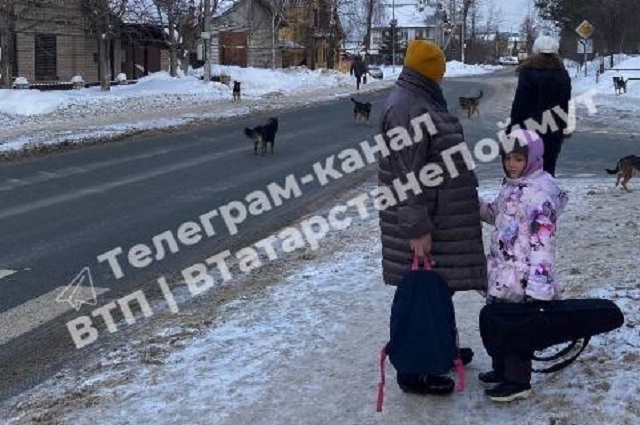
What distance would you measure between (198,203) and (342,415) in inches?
288

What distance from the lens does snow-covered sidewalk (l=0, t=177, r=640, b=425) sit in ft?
14.6

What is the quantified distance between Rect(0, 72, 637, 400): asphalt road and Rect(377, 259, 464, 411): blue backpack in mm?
2346

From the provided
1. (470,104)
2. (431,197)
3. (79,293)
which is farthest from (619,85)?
(431,197)

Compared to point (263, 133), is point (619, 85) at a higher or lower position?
higher

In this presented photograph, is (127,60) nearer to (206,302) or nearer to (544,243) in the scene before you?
(206,302)

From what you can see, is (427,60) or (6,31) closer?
(427,60)

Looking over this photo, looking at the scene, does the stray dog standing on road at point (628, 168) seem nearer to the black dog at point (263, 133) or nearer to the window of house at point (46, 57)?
the black dog at point (263, 133)

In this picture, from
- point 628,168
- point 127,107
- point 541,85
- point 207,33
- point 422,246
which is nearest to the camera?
point 422,246

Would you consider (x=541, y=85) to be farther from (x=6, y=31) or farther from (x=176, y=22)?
(x=176, y=22)

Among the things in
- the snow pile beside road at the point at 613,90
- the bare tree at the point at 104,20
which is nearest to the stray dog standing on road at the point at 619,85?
the snow pile beside road at the point at 613,90

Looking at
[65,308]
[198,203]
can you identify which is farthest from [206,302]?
[198,203]

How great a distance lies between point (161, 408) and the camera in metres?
4.64

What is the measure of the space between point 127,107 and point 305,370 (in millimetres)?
25179

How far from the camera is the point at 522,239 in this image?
4.35 meters
